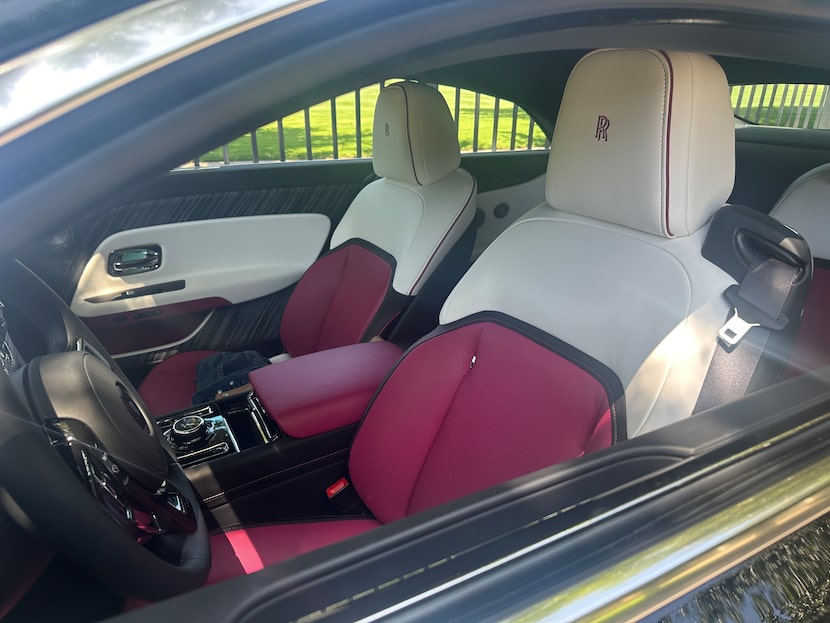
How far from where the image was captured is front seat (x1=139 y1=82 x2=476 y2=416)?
1939 millimetres

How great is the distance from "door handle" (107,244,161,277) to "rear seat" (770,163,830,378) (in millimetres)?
1961

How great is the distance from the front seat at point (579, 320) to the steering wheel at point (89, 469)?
0.28m

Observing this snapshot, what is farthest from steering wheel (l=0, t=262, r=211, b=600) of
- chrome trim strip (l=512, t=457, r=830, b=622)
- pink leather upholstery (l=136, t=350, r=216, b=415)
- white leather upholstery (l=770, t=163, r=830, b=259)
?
white leather upholstery (l=770, t=163, r=830, b=259)

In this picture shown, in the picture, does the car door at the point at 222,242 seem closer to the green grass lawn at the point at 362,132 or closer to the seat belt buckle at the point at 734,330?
the green grass lawn at the point at 362,132

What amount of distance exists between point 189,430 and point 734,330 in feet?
3.99

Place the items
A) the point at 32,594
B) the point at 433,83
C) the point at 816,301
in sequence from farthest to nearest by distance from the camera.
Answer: the point at 433,83 → the point at 816,301 → the point at 32,594

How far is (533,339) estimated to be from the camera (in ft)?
3.90

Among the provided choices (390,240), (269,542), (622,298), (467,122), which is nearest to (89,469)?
(269,542)

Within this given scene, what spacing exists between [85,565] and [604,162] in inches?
38.3

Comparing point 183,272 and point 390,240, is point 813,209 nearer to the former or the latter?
point 390,240

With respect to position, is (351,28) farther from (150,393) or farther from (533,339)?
(150,393)

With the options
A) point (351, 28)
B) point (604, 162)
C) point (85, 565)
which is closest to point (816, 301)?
point (604, 162)

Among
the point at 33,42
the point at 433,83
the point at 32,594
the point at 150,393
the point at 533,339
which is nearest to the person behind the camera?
the point at 33,42

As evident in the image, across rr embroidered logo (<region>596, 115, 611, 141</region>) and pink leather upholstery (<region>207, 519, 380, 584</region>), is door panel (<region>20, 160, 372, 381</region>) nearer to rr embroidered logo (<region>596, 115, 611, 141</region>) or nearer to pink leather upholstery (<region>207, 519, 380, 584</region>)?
pink leather upholstery (<region>207, 519, 380, 584</region>)
